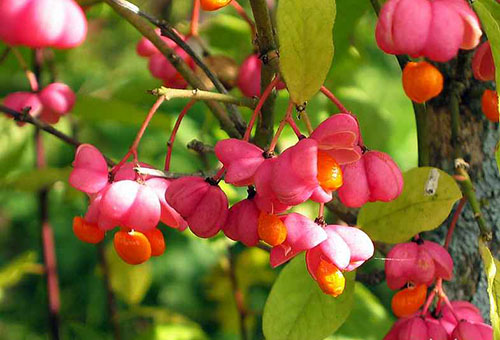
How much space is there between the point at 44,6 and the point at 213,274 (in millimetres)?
1255

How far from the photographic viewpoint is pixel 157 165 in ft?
5.70

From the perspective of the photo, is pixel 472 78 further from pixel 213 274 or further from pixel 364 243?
pixel 213 274

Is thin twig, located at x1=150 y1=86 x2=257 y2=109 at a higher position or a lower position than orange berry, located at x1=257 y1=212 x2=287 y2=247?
higher

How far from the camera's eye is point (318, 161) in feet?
2.38

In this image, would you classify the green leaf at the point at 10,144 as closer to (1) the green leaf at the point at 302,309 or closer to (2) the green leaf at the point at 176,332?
(2) the green leaf at the point at 176,332

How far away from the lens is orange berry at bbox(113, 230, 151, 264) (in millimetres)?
809

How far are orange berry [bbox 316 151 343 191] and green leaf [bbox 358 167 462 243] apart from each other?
0.67ft

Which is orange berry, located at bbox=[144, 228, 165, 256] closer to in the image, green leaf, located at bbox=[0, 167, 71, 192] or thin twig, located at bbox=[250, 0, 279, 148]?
thin twig, located at bbox=[250, 0, 279, 148]

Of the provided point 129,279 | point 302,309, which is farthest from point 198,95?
point 129,279

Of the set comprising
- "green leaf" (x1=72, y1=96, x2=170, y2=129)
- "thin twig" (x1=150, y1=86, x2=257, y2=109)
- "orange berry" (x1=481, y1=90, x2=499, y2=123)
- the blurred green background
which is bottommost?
the blurred green background

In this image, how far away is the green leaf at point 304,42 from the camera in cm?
72

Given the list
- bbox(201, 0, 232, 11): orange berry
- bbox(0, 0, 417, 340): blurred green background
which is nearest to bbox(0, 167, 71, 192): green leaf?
bbox(0, 0, 417, 340): blurred green background

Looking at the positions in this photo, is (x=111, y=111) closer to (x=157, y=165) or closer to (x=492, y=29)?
(x=157, y=165)

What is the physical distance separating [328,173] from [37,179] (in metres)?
0.66
